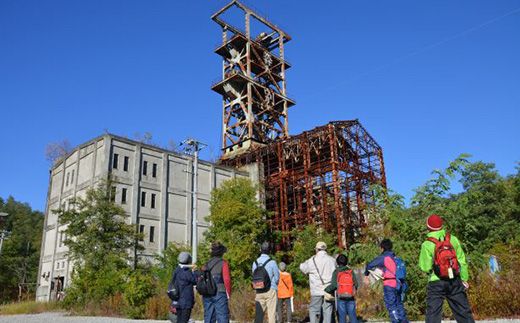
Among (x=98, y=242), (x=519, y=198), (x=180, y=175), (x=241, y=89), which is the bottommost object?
(x=98, y=242)

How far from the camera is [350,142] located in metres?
39.7

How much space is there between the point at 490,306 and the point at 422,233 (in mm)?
2431

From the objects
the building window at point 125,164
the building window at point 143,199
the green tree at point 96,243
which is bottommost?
the green tree at point 96,243

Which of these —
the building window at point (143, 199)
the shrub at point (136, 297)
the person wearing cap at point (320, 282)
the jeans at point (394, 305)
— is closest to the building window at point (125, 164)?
the building window at point (143, 199)

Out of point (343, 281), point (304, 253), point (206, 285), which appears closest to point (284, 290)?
point (343, 281)

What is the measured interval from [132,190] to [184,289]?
26647 mm

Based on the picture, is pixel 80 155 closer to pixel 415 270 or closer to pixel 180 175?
pixel 180 175

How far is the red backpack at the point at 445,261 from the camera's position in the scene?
580cm

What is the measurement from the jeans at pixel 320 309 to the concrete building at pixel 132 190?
80.4 feet

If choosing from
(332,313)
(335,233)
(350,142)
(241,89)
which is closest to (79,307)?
(332,313)

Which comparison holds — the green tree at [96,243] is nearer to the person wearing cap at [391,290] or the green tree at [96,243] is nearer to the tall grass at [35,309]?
the tall grass at [35,309]

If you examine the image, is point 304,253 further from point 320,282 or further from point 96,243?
point 320,282

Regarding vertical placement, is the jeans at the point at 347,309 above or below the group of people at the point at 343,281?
below

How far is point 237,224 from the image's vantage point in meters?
31.4
